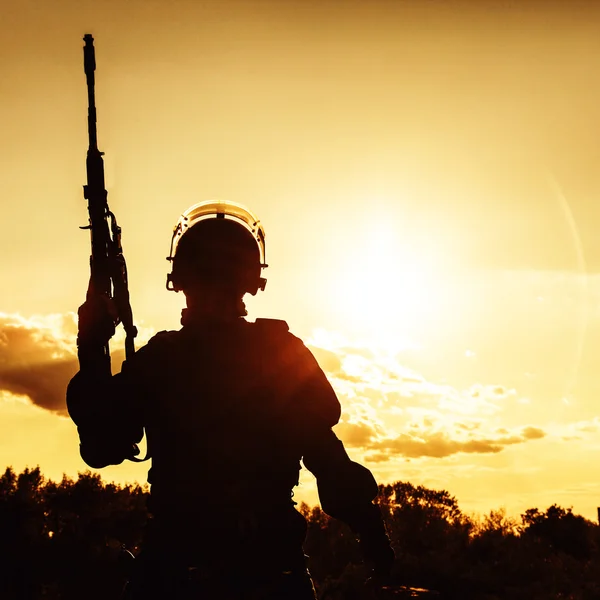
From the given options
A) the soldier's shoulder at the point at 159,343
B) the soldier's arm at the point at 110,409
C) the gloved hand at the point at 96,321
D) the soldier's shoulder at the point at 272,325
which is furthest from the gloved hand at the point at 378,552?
the gloved hand at the point at 96,321

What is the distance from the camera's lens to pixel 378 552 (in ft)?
13.9

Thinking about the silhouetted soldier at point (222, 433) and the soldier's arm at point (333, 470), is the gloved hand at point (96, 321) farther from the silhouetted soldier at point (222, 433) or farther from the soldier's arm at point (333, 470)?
the soldier's arm at point (333, 470)

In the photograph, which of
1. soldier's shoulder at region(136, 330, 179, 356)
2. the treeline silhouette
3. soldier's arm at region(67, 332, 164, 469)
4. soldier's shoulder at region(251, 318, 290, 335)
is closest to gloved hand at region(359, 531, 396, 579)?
soldier's shoulder at region(251, 318, 290, 335)

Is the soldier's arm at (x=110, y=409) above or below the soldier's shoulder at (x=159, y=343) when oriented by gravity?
below

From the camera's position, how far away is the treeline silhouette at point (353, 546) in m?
54.7

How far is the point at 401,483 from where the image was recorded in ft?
273

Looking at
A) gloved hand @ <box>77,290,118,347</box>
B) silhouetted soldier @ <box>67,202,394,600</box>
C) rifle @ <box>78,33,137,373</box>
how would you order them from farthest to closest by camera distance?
rifle @ <box>78,33,137,373</box> → gloved hand @ <box>77,290,118,347</box> → silhouetted soldier @ <box>67,202,394,600</box>

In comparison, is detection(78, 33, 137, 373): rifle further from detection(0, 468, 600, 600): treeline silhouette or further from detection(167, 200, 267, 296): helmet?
detection(0, 468, 600, 600): treeline silhouette

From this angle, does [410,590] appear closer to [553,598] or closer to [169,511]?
[553,598]

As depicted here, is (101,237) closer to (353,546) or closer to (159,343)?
(159,343)

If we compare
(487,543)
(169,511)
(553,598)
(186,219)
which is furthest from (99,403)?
(487,543)

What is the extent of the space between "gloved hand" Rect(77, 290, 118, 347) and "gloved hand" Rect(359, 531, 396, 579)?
5.37ft

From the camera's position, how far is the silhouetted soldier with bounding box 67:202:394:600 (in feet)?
12.6

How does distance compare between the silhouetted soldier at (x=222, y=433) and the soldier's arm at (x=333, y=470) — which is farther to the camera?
the soldier's arm at (x=333, y=470)
